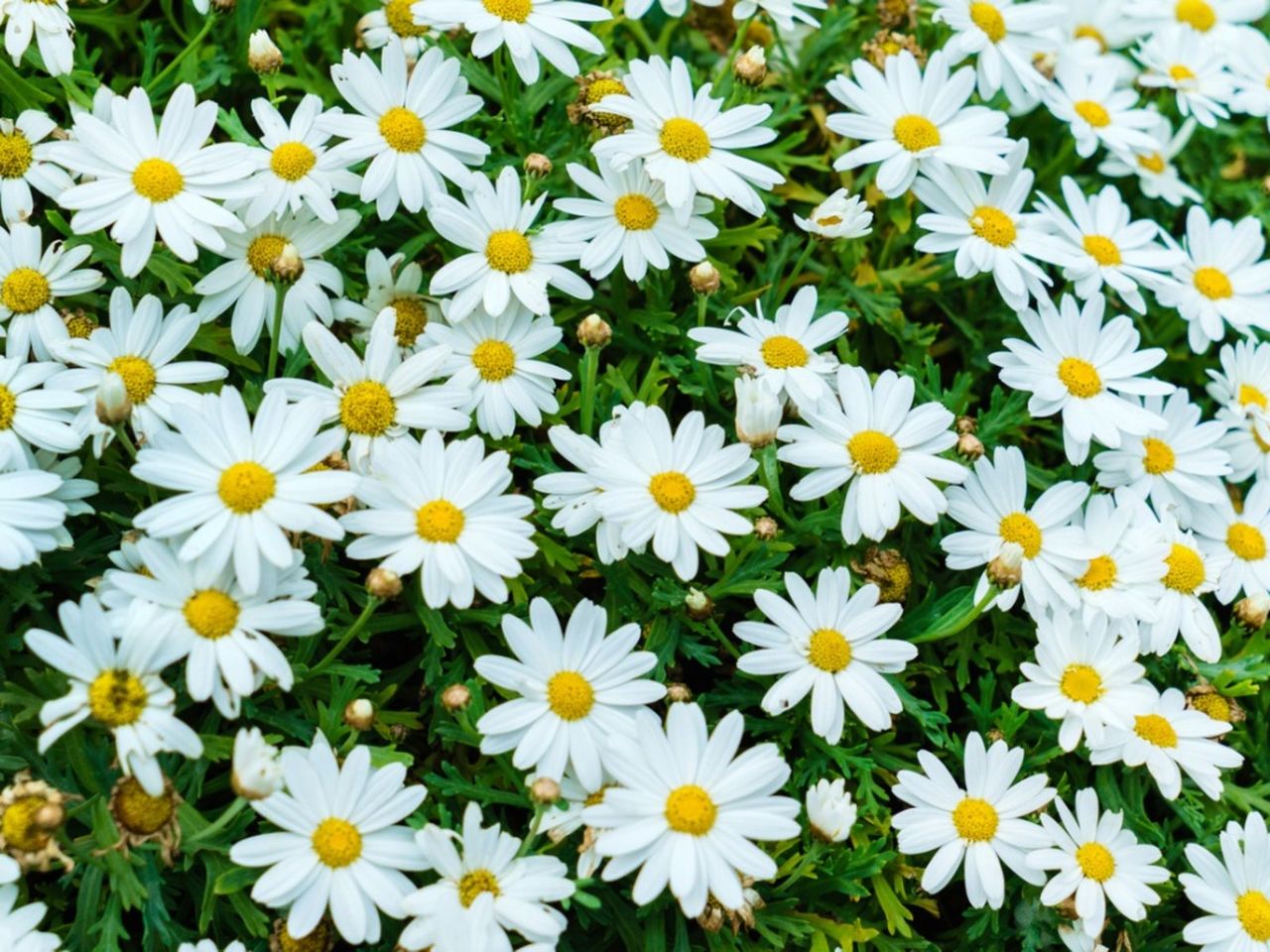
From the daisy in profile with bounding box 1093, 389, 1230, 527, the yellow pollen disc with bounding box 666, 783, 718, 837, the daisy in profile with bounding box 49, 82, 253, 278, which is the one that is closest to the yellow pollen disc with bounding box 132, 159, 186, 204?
the daisy in profile with bounding box 49, 82, 253, 278

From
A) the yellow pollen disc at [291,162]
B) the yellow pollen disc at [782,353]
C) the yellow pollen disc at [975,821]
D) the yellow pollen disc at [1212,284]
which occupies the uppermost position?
the yellow pollen disc at [291,162]

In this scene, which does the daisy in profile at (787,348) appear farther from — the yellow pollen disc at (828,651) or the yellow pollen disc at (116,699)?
the yellow pollen disc at (116,699)

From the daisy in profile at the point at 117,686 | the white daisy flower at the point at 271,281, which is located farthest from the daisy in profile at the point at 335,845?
the white daisy flower at the point at 271,281

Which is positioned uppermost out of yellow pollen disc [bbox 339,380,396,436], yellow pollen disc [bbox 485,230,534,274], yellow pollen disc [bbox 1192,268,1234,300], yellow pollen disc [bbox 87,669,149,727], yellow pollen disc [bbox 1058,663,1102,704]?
yellow pollen disc [bbox 485,230,534,274]

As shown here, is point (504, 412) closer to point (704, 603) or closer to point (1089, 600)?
point (704, 603)

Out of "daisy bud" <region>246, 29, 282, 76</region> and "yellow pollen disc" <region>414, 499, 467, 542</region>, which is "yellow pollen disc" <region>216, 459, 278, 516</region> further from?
"daisy bud" <region>246, 29, 282, 76</region>

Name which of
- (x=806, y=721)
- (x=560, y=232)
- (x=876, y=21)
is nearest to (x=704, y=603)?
(x=806, y=721)
